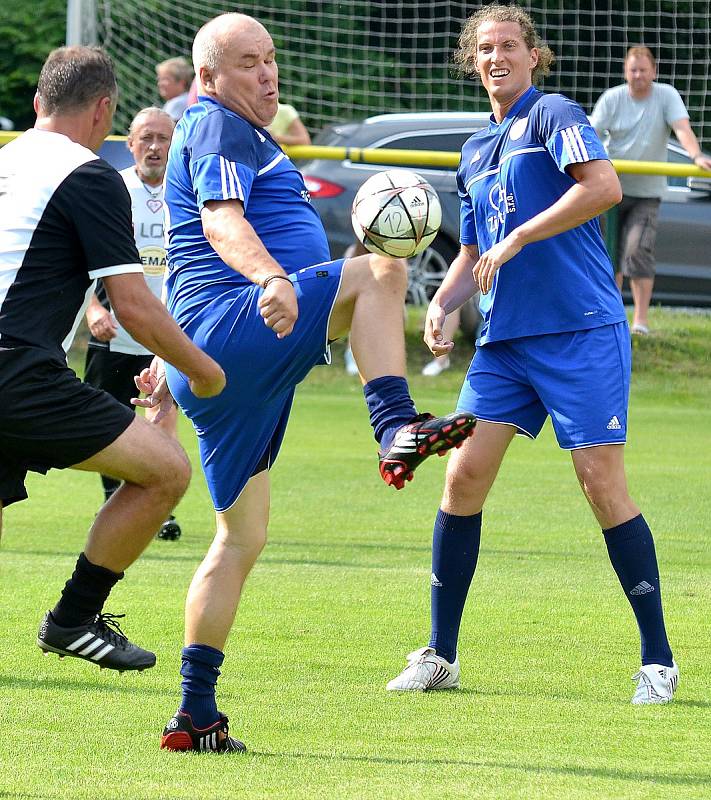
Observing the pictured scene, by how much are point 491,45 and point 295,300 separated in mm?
1789

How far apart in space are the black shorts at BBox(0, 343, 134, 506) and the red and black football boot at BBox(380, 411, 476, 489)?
872 millimetres

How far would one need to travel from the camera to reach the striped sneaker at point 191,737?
4.37 metres

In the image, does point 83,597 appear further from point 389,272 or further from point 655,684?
point 655,684

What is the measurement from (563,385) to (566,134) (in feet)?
2.92

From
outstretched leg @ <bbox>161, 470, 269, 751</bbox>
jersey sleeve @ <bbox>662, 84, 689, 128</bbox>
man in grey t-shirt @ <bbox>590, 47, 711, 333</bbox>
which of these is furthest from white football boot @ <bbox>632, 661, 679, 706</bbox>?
jersey sleeve @ <bbox>662, 84, 689, 128</bbox>

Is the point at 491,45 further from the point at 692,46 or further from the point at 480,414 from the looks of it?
the point at 692,46

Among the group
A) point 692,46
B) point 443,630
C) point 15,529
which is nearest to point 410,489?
point 15,529

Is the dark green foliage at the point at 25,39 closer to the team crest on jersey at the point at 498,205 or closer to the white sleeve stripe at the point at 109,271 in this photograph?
the team crest on jersey at the point at 498,205

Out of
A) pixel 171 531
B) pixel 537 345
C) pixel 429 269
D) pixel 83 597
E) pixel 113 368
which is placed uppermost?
pixel 537 345

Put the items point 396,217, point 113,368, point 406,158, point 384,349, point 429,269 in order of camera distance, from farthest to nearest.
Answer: point 429,269, point 406,158, point 113,368, point 396,217, point 384,349

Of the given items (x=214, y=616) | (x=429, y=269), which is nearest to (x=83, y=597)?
(x=214, y=616)

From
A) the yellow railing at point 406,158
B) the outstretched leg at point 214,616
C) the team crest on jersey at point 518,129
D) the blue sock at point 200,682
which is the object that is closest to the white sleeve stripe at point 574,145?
the team crest on jersey at point 518,129

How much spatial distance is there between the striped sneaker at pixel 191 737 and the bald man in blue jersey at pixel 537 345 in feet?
3.33

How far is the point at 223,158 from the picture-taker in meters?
4.25
